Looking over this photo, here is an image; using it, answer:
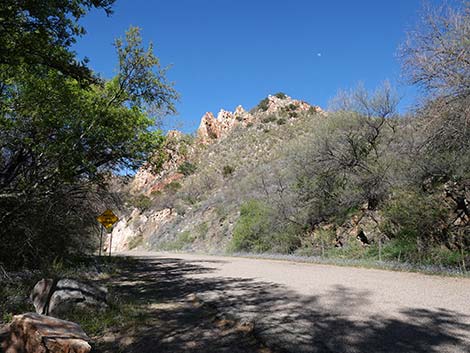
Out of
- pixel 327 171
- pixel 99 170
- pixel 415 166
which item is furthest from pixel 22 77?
pixel 327 171

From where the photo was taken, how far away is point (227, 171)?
4934cm

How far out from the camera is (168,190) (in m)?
58.3

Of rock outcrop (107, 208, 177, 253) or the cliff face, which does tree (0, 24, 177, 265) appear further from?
rock outcrop (107, 208, 177, 253)

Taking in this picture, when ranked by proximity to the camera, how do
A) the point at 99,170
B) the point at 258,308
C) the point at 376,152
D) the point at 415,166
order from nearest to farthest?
the point at 258,308, the point at 99,170, the point at 415,166, the point at 376,152

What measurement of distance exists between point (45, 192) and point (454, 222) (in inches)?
544

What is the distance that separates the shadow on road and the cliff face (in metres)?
23.4

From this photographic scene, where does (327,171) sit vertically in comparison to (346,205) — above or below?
above

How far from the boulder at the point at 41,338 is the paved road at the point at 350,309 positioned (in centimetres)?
237

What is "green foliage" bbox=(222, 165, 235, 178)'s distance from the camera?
4902 centimetres

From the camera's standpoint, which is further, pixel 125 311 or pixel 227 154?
pixel 227 154

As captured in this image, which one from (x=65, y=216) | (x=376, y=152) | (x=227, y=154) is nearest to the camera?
(x=65, y=216)

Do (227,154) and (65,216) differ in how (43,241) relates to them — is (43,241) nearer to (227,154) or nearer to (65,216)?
(65,216)

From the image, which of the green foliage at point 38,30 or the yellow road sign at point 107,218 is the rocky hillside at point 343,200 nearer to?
the yellow road sign at point 107,218

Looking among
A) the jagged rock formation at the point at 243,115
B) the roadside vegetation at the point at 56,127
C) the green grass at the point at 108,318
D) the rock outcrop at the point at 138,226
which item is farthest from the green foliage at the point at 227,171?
the green grass at the point at 108,318
